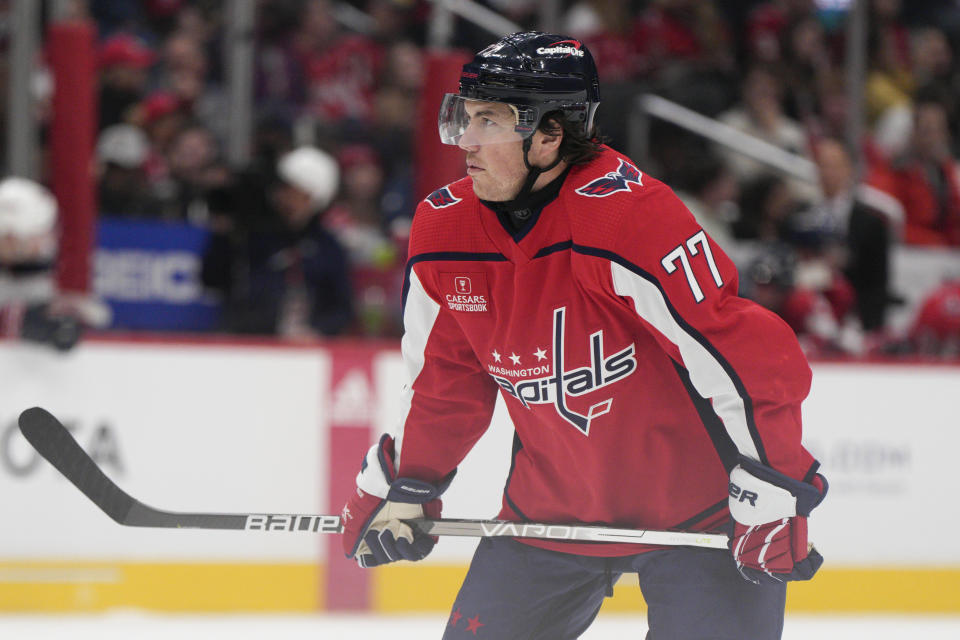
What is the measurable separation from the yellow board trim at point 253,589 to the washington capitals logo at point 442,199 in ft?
7.62

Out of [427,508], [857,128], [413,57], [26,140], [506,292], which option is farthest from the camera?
[413,57]

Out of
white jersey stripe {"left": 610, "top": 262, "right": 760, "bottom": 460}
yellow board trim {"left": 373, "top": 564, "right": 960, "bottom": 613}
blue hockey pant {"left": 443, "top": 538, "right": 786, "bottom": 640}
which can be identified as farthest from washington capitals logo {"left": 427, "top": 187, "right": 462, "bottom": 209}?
yellow board trim {"left": 373, "top": 564, "right": 960, "bottom": 613}

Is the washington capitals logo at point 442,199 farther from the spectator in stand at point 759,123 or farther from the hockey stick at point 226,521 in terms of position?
the spectator in stand at point 759,123

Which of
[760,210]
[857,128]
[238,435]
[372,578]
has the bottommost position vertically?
[372,578]

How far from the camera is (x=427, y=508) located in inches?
101

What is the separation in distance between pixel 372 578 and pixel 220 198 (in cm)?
158

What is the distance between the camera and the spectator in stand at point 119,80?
614 cm

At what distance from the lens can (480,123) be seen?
2.28 meters

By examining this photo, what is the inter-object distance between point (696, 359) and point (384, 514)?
71 centimetres

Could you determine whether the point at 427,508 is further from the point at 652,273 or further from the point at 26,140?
the point at 26,140

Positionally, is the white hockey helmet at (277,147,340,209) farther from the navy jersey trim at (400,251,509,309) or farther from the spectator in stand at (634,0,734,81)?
the navy jersey trim at (400,251,509,309)

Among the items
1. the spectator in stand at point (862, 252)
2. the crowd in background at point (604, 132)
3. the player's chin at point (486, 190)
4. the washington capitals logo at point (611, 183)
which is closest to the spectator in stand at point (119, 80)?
the crowd in background at point (604, 132)

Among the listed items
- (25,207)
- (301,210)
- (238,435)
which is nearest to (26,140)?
(25,207)

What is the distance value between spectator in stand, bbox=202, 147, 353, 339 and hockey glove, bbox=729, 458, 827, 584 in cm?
311
